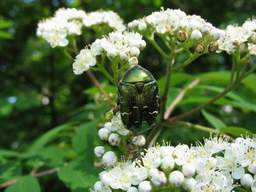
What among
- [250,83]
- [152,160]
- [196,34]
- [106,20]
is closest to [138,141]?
[152,160]

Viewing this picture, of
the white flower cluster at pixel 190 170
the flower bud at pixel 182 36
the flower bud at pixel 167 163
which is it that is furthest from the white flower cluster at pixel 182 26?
the flower bud at pixel 167 163

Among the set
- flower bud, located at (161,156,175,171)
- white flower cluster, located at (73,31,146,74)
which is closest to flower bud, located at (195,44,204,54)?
white flower cluster, located at (73,31,146,74)

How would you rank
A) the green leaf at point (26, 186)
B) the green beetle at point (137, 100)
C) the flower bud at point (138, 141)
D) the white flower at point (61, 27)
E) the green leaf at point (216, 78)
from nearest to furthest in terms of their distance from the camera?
1. the green beetle at point (137, 100)
2. the flower bud at point (138, 141)
3. the green leaf at point (26, 186)
4. the white flower at point (61, 27)
5. the green leaf at point (216, 78)

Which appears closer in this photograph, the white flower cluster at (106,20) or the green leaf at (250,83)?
the white flower cluster at (106,20)

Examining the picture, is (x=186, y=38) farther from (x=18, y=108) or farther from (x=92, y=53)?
(x=18, y=108)

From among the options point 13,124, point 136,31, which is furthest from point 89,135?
point 13,124

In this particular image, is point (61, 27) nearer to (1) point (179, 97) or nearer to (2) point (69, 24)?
(2) point (69, 24)

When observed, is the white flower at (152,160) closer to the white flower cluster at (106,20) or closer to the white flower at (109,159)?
the white flower at (109,159)

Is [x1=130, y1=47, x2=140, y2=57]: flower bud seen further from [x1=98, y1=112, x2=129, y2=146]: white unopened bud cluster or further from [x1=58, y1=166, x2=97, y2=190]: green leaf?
[x1=58, y1=166, x2=97, y2=190]: green leaf

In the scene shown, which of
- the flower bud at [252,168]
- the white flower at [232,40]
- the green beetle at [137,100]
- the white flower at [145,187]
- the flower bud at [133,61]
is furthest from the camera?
the white flower at [232,40]
